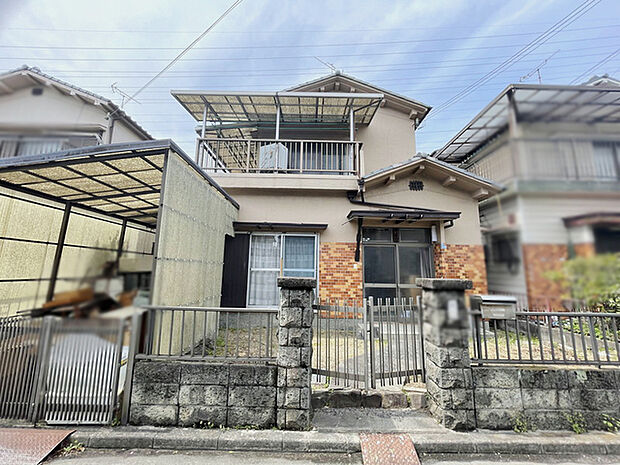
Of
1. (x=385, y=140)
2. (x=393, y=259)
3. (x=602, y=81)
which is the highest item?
(x=385, y=140)

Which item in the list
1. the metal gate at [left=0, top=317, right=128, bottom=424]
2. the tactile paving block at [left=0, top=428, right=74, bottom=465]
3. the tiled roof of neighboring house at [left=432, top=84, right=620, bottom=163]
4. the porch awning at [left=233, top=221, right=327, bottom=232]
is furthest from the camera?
the porch awning at [left=233, top=221, right=327, bottom=232]

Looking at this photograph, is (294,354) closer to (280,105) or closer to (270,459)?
(270,459)

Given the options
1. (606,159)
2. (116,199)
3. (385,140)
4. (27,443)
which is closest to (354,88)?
(385,140)

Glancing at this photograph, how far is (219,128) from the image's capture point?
8625 millimetres

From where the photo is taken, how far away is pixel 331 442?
3.02 meters

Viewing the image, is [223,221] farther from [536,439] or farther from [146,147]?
[536,439]

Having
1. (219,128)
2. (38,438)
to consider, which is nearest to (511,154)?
(38,438)

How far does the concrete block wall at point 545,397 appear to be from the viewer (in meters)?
3.18

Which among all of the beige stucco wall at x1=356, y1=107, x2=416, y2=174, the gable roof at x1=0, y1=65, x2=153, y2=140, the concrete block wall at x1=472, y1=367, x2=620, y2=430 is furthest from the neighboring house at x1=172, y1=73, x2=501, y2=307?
the gable roof at x1=0, y1=65, x2=153, y2=140

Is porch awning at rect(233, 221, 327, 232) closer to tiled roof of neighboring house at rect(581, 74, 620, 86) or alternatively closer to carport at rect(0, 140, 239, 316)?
carport at rect(0, 140, 239, 316)

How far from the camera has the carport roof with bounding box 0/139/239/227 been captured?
10.6 feet

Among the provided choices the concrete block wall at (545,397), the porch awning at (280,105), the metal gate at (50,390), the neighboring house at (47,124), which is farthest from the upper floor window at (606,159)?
the porch awning at (280,105)

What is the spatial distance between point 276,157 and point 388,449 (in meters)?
6.64

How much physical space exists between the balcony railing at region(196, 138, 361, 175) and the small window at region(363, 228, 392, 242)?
1.65 metres
